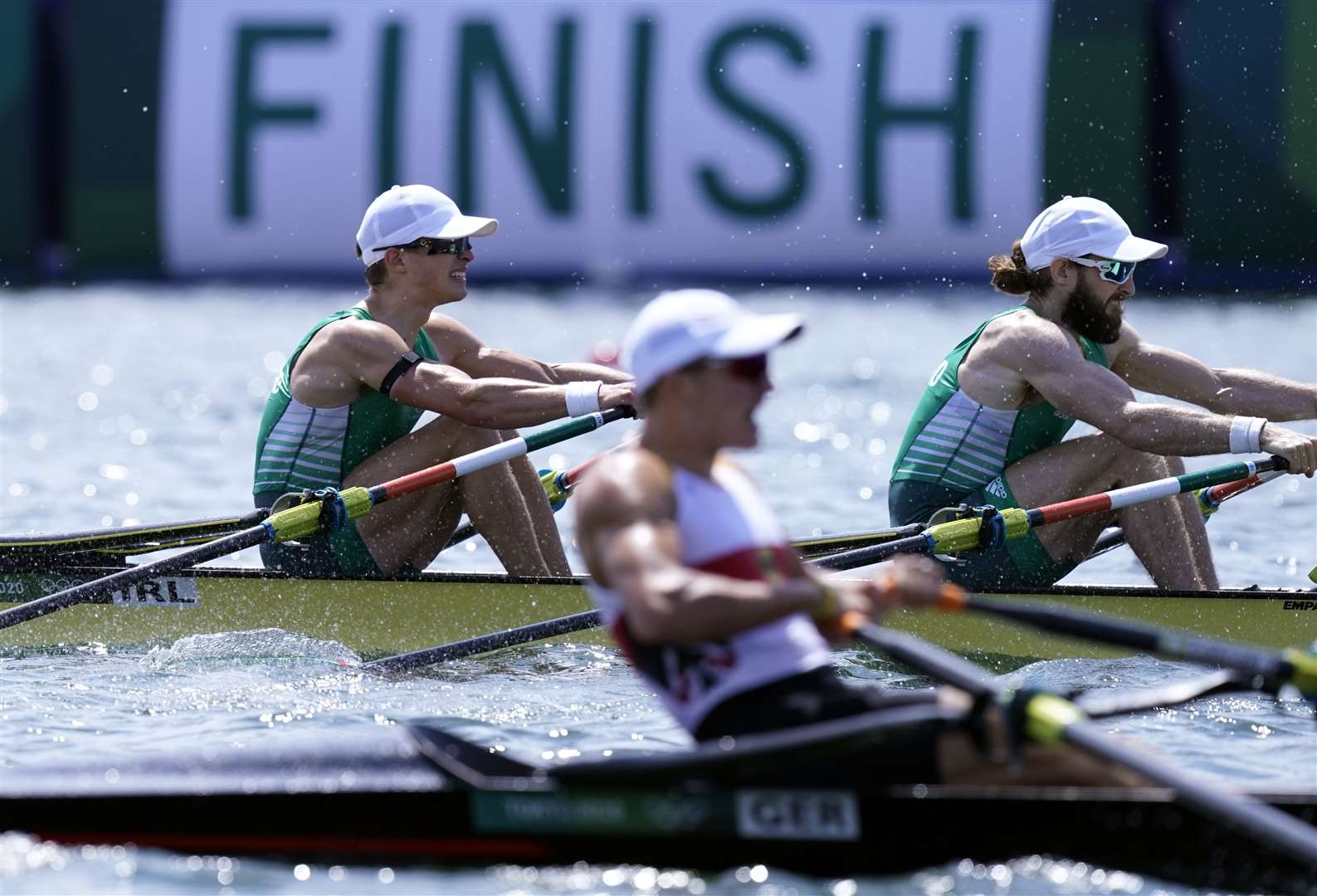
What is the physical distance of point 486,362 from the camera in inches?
343

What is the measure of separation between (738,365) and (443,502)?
3.79 meters

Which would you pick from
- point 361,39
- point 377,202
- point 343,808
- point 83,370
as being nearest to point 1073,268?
point 377,202

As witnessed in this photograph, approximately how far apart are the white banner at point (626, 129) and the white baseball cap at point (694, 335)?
15896 millimetres

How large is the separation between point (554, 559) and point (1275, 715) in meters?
2.75

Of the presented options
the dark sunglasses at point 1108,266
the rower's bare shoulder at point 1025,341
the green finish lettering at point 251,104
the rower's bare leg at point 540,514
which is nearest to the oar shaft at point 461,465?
the rower's bare leg at point 540,514

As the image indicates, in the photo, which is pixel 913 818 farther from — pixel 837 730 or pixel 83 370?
pixel 83 370

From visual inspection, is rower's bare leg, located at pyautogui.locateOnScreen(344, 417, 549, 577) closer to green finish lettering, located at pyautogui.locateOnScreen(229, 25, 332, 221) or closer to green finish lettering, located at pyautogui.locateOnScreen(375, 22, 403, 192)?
green finish lettering, located at pyautogui.locateOnScreen(375, 22, 403, 192)

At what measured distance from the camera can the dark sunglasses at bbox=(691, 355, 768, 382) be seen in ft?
14.9

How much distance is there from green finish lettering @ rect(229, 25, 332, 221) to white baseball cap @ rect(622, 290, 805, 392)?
1713 centimetres

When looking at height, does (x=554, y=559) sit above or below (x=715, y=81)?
below

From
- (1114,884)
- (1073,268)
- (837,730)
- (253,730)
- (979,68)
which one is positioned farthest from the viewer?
(979,68)

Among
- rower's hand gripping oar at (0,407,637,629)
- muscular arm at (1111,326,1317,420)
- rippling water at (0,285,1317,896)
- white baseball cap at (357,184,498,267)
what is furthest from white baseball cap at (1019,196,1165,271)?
white baseball cap at (357,184,498,267)

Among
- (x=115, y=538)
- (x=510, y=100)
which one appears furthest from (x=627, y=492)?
(x=510, y=100)

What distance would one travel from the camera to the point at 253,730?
6863 mm
